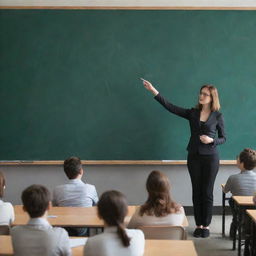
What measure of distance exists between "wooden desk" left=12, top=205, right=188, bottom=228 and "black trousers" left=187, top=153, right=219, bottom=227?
4.72 feet

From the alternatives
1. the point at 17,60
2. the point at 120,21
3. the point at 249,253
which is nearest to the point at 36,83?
the point at 17,60

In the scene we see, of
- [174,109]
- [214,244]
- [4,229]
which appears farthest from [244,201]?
[4,229]

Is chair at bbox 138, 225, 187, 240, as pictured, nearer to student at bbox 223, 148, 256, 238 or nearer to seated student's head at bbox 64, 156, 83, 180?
seated student's head at bbox 64, 156, 83, 180

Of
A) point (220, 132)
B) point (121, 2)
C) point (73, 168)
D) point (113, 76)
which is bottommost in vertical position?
point (73, 168)

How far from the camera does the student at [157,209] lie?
3312 millimetres

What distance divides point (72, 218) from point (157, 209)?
0.77m

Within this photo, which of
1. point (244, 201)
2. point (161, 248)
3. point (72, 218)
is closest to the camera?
point (161, 248)

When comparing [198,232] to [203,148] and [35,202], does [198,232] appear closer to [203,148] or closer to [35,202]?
[203,148]

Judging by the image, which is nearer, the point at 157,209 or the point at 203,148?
the point at 157,209

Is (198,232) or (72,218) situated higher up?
(72,218)

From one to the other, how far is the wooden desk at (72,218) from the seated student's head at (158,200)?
9.7 inches

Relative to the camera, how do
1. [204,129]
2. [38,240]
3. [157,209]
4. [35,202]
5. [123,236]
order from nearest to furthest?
[123,236]
[38,240]
[35,202]
[157,209]
[204,129]

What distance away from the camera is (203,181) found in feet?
17.6

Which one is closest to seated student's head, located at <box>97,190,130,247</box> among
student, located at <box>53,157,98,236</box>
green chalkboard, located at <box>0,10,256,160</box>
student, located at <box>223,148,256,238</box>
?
student, located at <box>53,157,98,236</box>
